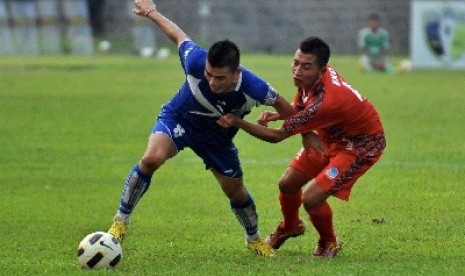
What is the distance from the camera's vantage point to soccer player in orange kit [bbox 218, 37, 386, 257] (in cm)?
1023

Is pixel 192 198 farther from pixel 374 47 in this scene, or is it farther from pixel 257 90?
pixel 374 47

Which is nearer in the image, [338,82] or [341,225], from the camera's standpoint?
[338,82]

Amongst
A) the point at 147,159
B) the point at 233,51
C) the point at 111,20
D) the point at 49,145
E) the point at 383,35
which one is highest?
the point at 233,51

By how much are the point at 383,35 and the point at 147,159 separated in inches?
1221

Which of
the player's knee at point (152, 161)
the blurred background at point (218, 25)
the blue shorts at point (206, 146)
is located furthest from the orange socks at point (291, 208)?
the blurred background at point (218, 25)

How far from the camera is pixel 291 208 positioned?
1106 cm

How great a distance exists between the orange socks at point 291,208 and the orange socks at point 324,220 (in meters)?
0.48

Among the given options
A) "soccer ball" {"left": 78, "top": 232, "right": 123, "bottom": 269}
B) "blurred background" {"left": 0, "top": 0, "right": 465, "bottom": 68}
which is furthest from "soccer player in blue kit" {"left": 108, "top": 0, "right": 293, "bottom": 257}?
"blurred background" {"left": 0, "top": 0, "right": 465, "bottom": 68}

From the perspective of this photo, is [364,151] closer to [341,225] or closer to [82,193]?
[341,225]

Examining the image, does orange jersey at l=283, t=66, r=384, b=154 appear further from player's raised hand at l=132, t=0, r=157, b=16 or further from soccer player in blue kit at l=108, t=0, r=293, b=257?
player's raised hand at l=132, t=0, r=157, b=16

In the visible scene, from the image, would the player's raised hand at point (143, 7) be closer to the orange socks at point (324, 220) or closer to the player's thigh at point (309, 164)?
the player's thigh at point (309, 164)

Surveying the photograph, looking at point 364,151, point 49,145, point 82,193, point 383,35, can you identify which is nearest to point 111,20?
point 383,35

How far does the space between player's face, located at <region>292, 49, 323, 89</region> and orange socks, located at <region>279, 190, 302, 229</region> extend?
115cm

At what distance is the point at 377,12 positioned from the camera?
5309 cm
